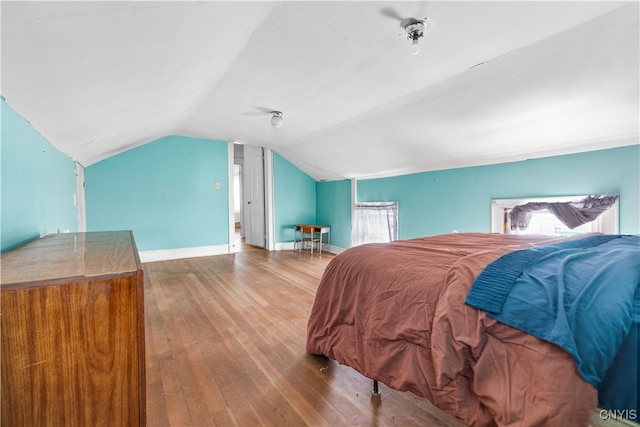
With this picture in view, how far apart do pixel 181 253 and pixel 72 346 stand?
4754mm

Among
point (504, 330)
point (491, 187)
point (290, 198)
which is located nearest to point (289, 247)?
point (290, 198)

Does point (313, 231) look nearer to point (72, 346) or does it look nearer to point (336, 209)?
point (336, 209)

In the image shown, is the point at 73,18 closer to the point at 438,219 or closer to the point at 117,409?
the point at 117,409

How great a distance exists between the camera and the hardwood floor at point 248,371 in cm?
141

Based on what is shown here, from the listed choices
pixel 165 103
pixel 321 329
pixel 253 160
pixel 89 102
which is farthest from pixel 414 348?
pixel 253 160

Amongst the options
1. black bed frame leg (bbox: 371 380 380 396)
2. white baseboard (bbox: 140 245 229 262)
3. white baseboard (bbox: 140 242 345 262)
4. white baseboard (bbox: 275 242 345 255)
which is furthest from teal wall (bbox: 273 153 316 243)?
black bed frame leg (bbox: 371 380 380 396)

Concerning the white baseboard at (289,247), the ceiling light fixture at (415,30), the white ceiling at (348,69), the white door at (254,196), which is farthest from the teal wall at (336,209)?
the ceiling light fixture at (415,30)

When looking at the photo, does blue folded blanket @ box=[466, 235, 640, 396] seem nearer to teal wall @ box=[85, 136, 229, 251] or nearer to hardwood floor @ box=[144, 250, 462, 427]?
hardwood floor @ box=[144, 250, 462, 427]

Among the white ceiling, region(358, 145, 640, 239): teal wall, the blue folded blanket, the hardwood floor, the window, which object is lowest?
the hardwood floor

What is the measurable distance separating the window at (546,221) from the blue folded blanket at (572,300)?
1834mm

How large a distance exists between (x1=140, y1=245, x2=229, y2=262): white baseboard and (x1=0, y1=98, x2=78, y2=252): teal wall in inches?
101

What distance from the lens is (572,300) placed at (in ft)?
3.11

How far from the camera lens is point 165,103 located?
8.98ft

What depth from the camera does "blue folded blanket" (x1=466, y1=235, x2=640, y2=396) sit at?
2.80 ft
